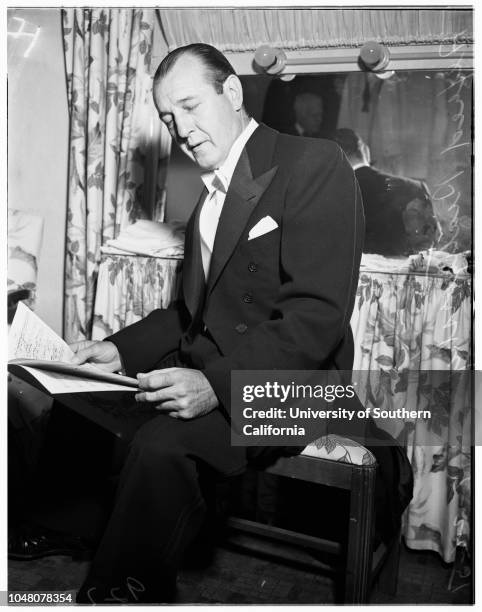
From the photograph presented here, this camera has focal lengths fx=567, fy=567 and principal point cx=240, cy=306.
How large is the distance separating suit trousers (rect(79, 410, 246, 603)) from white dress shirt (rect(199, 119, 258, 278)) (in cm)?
46

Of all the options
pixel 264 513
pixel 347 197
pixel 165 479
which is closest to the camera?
pixel 165 479

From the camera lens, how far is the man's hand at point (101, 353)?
1313mm

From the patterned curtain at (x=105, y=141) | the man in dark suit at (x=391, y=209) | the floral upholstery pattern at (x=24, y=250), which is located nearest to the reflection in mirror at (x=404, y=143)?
the man in dark suit at (x=391, y=209)

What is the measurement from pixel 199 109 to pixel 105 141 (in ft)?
2.53

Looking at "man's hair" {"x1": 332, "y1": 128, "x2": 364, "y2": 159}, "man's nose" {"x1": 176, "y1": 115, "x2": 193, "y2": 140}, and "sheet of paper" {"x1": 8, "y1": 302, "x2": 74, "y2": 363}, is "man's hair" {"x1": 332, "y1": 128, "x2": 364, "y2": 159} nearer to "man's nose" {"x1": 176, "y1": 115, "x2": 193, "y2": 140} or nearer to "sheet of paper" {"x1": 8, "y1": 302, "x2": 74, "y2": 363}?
"man's nose" {"x1": 176, "y1": 115, "x2": 193, "y2": 140}

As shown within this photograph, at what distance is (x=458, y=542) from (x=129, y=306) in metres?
1.20

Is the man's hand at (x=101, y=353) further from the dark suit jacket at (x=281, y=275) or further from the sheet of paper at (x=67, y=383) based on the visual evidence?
the sheet of paper at (x=67, y=383)

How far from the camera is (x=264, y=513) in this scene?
1808 millimetres

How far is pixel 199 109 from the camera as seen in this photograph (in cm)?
121

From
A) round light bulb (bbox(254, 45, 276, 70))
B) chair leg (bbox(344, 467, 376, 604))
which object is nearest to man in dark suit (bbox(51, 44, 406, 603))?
chair leg (bbox(344, 467, 376, 604))

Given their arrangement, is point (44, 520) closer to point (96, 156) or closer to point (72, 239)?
point (72, 239)

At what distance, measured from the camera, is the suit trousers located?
3.18 ft

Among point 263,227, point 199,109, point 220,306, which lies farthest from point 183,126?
point 220,306
